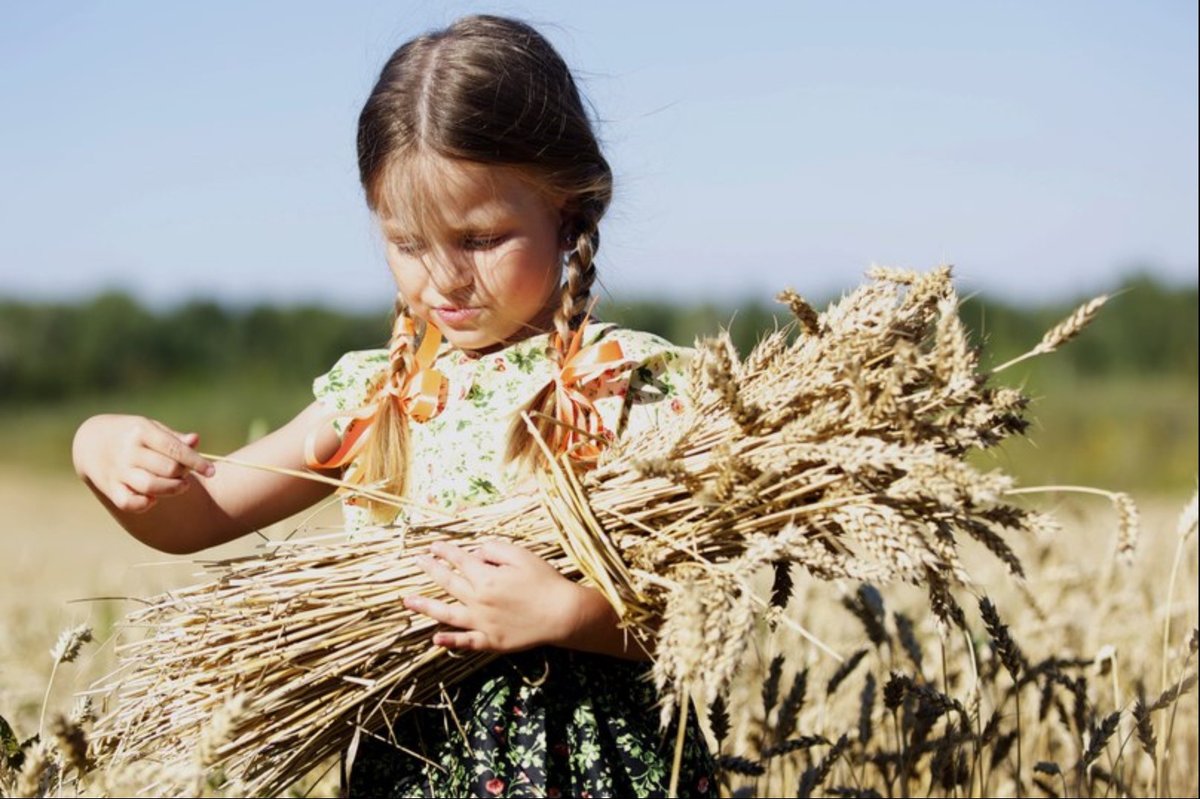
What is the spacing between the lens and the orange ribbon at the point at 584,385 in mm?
2350

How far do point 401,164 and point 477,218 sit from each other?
186 mm

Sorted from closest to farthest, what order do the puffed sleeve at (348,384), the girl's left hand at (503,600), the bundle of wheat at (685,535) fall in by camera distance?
the bundle of wheat at (685,535)
the girl's left hand at (503,600)
the puffed sleeve at (348,384)

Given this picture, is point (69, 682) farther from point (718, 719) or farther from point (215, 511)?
point (718, 719)

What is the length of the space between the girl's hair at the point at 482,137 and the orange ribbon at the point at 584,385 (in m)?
0.03

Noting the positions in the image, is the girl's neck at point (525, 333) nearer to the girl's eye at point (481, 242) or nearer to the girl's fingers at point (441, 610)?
the girl's eye at point (481, 242)

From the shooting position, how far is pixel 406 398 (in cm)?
258

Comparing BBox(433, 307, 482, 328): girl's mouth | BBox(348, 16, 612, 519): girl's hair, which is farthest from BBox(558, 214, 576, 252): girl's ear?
BBox(433, 307, 482, 328): girl's mouth

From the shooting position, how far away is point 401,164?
2486 millimetres

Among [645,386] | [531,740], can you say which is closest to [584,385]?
[645,386]

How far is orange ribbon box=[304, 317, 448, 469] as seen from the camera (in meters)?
2.55

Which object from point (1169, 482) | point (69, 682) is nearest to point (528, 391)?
point (69, 682)

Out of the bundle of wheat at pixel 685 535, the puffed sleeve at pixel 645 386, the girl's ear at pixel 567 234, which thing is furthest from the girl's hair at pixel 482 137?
the bundle of wheat at pixel 685 535

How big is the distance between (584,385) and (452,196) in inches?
14.9

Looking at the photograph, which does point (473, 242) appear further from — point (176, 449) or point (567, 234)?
point (176, 449)
